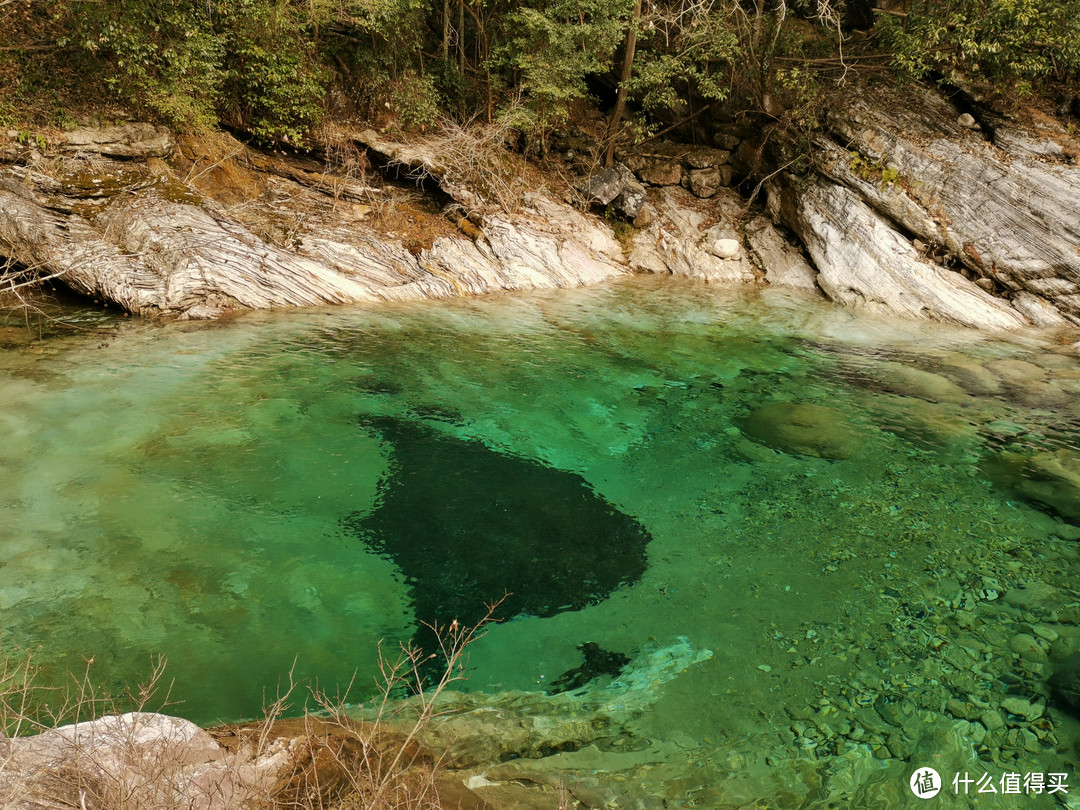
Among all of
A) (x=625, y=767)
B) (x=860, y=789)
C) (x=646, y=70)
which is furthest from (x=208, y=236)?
(x=860, y=789)

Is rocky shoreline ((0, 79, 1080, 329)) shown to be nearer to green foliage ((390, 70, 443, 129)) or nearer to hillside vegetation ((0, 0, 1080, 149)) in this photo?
green foliage ((390, 70, 443, 129))

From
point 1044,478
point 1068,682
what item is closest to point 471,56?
point 1044,478

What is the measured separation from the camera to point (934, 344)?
1047cm

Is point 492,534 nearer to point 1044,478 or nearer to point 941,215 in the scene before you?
point 1044,478

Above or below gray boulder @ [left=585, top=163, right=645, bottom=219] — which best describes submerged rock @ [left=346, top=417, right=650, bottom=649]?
below

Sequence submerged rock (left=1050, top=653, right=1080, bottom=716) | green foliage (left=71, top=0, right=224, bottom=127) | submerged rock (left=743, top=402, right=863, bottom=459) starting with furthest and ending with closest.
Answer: green foliage (left=71, top=0, right=224, bottom=127) → submerged rock (left=743, top=402, right=863, bottom=459) → submerged rock (left=1050, top=653, right=1080, bottom=716)

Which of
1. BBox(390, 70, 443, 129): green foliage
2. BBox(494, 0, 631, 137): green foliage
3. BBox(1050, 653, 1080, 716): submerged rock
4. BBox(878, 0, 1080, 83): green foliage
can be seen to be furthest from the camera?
BBox(390, 70, 443, 129): green foliage

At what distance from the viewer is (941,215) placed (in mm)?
12555

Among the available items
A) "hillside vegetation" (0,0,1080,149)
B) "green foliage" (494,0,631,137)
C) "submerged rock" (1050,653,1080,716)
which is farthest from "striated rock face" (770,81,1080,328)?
"submerged rock" (1050,653,1080,716)

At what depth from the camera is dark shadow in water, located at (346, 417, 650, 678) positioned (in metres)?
4.60

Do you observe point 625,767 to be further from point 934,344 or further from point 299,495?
point 934,344

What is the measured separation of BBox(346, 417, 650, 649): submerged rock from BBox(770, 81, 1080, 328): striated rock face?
31.2 ft

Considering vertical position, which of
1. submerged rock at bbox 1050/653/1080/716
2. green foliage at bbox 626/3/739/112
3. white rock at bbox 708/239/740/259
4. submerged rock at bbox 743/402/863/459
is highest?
green foliage at bbox 626/3/739/112
